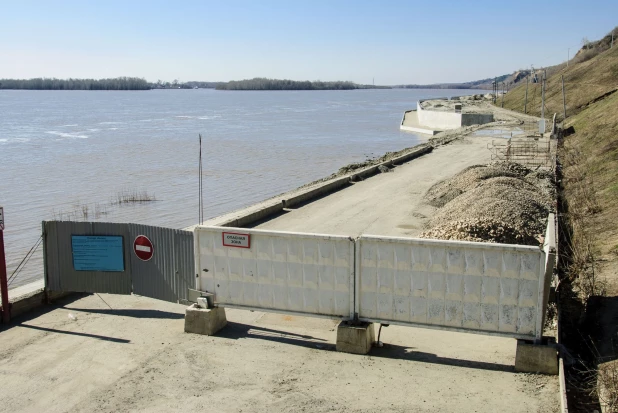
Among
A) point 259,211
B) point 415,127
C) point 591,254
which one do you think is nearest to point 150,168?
point 259,211

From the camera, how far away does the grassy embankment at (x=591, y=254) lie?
8.21 metres

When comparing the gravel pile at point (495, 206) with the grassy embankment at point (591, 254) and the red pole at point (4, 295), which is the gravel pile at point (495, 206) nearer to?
the grassy embankment at point (591, 254)

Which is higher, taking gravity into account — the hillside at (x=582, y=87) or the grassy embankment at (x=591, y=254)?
the hillside at (x=582, y=87)

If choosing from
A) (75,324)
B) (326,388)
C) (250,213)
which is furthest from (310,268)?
(250,213)

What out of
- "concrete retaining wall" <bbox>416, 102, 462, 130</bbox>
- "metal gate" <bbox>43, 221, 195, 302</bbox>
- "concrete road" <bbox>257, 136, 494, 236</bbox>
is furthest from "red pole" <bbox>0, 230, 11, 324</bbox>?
"concrete retaining wall" <bbox>416, 102, 462, 130</bbox>

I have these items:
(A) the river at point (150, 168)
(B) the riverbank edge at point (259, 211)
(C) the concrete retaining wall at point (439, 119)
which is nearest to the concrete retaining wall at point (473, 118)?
(C) the concrete retaining wall at point (439, 119)

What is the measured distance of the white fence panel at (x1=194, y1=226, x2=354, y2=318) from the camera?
8.97 m

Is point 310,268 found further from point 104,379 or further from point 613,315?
point 613,315

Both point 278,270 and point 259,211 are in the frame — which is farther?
point 259,211

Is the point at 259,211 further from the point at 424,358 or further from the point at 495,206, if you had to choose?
the point at 424,358

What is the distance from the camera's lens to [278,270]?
9.30 m

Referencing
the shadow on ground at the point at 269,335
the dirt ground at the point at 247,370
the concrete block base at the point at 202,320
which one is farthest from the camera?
the concrete block base at the point at 202,320

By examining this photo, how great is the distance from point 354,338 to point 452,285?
155cm

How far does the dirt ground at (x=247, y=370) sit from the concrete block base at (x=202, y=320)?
0.50 ft
